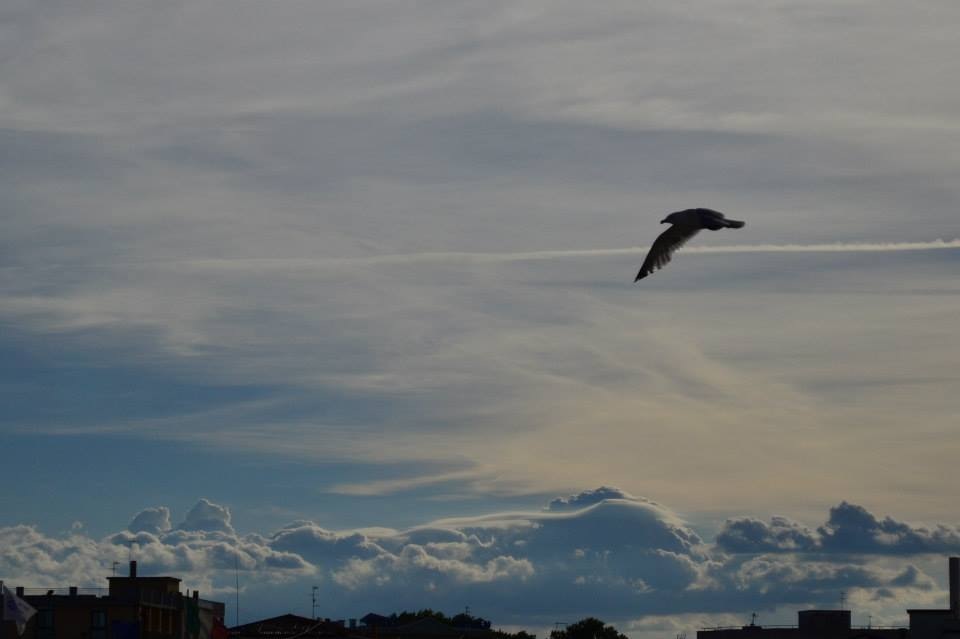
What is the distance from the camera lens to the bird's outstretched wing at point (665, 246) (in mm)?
64375

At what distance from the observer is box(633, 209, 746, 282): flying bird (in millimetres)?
61306

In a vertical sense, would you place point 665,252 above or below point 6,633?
above

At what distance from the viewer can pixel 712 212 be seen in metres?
60.5

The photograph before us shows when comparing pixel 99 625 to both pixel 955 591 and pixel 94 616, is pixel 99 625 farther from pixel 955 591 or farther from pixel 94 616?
pixel 955 591

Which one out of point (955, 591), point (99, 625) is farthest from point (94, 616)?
point (955, 591)

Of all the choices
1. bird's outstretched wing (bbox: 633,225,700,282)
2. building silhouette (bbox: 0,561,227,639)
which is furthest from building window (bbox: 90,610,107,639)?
bird's outstretched wing (bbox: 633,225,700,282)

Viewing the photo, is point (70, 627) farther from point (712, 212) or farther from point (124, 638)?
point (712, 212)

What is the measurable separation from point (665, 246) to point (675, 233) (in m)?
0.69

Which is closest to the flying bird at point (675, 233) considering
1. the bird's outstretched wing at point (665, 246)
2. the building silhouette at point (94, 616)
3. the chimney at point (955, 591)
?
the bird's outstretched wing at point (665, 246)

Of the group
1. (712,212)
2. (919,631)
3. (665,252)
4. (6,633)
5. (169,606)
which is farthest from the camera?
(919,631)

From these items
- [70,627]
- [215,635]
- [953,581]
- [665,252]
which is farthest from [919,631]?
[665,252]

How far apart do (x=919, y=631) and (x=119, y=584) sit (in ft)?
303

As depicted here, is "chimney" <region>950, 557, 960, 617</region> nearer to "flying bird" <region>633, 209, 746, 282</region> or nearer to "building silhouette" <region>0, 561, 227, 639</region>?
"building silhouette" <region>0, 561, 227, 639</region>

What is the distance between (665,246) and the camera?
6519cm
